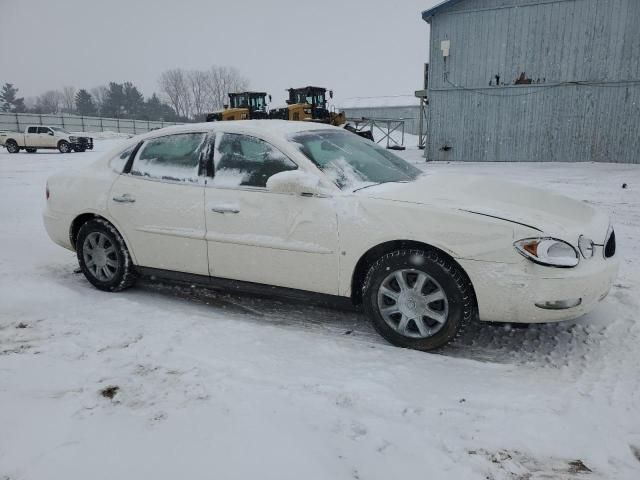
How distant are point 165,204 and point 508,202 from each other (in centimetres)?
257

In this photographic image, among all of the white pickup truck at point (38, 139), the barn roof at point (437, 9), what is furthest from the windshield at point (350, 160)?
the white pickup truck at point (38, 139)

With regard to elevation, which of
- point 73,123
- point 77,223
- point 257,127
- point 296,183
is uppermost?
point 73,123

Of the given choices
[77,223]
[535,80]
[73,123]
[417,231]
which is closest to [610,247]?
[417,231]

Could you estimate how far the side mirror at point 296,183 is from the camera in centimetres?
326

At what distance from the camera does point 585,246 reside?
2.90 meters

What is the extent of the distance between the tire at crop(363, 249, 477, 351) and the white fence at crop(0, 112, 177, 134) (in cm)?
4470

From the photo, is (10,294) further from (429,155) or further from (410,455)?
(429,155)

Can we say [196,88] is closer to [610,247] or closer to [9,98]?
[9,98]

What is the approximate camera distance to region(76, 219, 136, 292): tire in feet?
13.8

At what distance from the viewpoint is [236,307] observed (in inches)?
159

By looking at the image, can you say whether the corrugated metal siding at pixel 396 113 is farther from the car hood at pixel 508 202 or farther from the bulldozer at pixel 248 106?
the car hood at pixel 508 202

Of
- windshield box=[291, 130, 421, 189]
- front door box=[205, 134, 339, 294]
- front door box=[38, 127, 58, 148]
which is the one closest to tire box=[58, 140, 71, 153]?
front door box=[38, 127, 58, 148]

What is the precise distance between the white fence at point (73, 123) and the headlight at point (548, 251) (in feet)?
149

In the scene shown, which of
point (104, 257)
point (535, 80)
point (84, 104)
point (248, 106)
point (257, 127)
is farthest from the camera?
point (84, 104)
